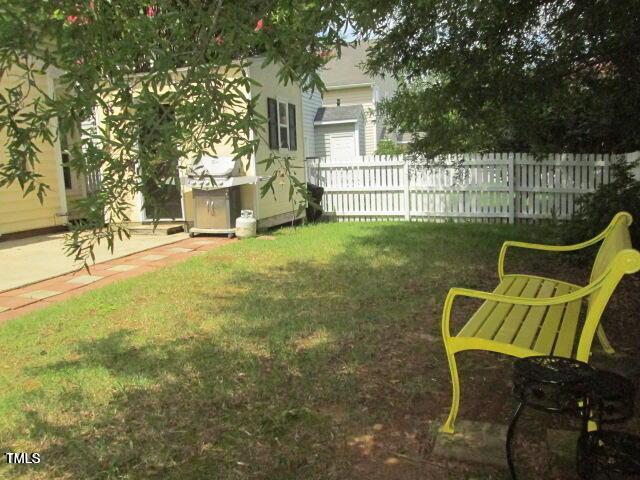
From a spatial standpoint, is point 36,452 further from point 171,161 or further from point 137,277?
point 137,277

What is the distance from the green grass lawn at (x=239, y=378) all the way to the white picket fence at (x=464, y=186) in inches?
190

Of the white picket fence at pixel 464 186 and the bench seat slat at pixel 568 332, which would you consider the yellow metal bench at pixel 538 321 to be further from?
the white picket fence at pixel 464 186

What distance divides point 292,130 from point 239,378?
922cm

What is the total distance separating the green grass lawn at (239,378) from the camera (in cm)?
298

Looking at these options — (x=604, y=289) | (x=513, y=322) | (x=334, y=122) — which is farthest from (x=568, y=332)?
(x=334, y=122)

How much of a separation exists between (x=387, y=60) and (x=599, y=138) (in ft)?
21.8

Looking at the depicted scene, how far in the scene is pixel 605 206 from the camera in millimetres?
6914

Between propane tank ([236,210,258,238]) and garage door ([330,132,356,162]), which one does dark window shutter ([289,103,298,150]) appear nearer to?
propane tank ([236,210,258,238])

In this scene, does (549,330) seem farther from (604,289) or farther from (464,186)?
(464,186)

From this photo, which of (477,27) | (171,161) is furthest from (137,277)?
(171,161)

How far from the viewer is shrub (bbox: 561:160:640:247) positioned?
22.0ft

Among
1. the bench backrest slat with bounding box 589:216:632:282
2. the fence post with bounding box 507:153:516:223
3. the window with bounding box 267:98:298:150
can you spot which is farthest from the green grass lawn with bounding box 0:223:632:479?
the window with bounding box 267:98:298:150

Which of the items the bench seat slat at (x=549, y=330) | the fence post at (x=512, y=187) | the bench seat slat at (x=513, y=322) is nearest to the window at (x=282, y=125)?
the fence post at (x=512, y=187)

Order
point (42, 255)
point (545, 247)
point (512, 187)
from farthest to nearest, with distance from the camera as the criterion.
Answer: point (512, 187)
point (42, 255)
point (545, 247)
